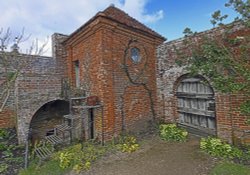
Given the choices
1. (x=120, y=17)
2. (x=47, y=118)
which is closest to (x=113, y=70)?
(x=120, y=17)

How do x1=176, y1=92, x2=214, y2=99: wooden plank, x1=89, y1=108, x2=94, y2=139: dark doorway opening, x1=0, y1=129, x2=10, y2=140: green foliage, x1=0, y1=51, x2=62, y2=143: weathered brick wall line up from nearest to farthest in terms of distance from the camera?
x1=176, y1=92, x2=214, y2=99: wooden plank < x1=0, y1=129, x2=10, y2=140: green foliage < x1=0, y1=51, x2=62, y2=143: weathered brick wall < x1=89, y1=108, x2=94, y2=139: dark doorway opening

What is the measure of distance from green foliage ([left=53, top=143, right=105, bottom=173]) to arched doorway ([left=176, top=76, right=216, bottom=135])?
359 centimetres

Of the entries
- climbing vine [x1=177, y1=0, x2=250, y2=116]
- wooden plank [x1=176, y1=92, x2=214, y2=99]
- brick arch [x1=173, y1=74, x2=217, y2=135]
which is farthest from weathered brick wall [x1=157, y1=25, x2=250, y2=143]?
climbing vine [x1=177, y1=0, x2=250, y2=116]

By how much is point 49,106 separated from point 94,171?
5.00 metres

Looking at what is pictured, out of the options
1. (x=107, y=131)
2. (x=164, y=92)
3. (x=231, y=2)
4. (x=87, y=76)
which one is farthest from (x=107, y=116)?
(x=231, y=2)

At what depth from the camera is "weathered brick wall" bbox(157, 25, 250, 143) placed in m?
6.07

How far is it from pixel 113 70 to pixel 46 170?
398cm

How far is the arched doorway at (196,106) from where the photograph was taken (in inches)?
279

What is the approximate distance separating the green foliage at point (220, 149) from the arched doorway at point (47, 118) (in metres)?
6.27

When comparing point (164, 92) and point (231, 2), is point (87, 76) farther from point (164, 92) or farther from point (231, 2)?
point (231, 2)

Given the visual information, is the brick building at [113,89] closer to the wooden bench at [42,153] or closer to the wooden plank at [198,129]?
the wooden plank at [198,129]

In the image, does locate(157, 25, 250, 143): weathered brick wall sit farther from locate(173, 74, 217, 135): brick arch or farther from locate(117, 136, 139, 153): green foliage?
locate(117, 136, 139, 153): green foliage

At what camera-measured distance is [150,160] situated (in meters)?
5.69

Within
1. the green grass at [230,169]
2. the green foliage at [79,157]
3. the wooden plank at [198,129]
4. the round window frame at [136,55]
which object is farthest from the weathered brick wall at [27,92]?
the green grass at [230,169]
